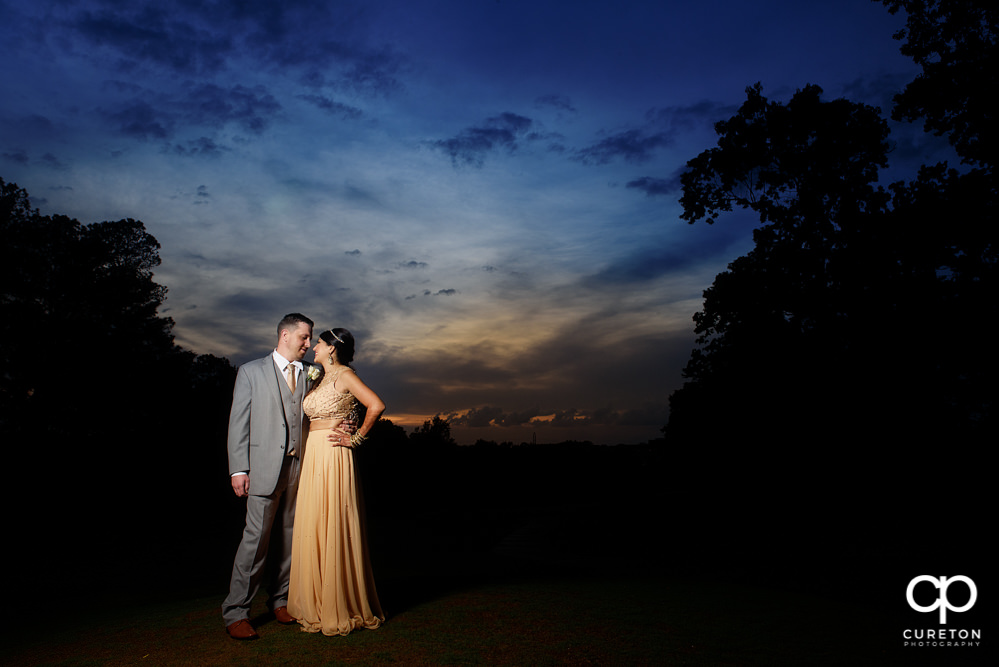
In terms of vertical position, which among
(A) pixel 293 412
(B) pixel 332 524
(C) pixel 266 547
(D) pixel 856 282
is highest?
(D) pixel 856 282

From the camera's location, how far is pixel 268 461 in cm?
491

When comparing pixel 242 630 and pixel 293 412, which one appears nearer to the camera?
pixel 242 630

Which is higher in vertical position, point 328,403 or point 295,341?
point 295,341

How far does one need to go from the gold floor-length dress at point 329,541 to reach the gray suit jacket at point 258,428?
0.27 meters

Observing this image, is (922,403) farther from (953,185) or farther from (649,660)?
(649,660)

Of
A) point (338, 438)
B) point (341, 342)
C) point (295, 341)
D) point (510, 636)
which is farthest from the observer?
point (341, 342)

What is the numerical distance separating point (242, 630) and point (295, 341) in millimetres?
2269

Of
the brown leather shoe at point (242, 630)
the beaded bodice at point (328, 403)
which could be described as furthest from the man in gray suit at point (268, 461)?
the beaded bodice at point (328, 403)

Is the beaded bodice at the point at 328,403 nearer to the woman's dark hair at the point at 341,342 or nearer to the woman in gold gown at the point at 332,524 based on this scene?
the woman in gold gown at the point at 332,524

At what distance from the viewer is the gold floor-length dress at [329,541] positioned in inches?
192

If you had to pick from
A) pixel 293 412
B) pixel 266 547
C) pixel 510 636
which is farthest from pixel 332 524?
pixel 510 636

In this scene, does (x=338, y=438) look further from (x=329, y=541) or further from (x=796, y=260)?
(x=796, y=260)

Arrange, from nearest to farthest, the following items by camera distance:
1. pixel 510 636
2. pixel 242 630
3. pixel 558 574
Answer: pixel 242 630 < pixel 510 636 < pixel 558 574

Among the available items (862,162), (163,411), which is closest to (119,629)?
(862,162)
